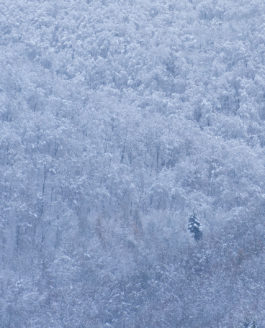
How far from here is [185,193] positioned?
12.3 meters

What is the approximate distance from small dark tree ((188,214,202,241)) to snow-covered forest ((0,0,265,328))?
0.02m

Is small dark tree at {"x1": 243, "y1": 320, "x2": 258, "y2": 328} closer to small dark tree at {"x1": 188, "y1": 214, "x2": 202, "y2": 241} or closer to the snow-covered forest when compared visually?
the snow-covered forest

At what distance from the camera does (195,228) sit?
11578 millimetres

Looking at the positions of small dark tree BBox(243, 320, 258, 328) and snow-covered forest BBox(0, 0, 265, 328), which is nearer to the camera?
small dark tree BBox(243, 320, 258, 328)

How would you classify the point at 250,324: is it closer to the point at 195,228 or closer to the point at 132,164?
the point at 195,228

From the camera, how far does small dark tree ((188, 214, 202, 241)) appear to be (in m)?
11.5

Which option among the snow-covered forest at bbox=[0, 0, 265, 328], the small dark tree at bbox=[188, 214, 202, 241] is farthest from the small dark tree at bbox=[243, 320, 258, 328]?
the small dark tree at bbox=[188, 214, 202, 241]

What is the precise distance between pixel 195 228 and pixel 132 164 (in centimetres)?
232

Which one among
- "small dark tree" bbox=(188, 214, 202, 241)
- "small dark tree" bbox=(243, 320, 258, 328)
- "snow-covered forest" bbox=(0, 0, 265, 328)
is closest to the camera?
"small dark tree" bbox=(243, 320, 258, 328)

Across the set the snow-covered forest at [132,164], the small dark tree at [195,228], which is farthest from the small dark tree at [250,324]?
the small dark tree at [195,228]

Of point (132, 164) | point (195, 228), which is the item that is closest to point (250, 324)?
point (195, 228)

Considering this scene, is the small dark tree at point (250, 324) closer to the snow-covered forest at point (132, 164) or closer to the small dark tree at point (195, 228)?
the snow-covered forest at point (132, 164)

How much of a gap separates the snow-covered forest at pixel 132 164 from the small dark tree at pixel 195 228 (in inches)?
0.9

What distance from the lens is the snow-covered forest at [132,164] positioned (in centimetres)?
1060
